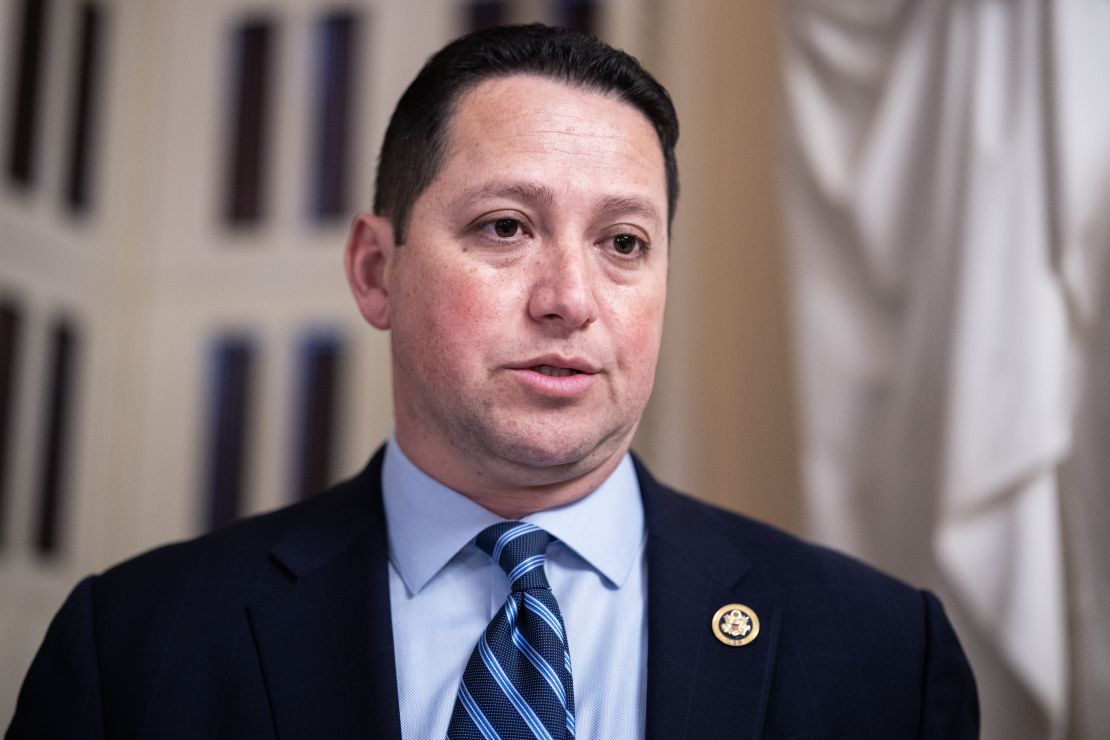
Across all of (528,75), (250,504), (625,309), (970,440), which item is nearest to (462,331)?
(625,309)

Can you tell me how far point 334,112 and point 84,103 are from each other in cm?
59

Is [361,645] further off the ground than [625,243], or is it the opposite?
[625,243]

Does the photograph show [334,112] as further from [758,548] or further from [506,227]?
[758,548]

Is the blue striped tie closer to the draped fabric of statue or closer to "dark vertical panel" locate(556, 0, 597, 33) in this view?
the draped fabric of statue

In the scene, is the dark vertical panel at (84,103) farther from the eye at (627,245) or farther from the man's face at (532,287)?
the eye at (627,245)

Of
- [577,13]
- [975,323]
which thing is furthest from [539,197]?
[577,13]

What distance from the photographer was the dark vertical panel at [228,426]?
2.82 meters

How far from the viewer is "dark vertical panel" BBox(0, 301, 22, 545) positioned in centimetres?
261

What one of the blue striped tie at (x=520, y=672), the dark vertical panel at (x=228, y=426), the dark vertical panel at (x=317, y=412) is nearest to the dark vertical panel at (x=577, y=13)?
the dark vertical panel at (x=317, y=412)

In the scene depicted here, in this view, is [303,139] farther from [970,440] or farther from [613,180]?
[970,440]

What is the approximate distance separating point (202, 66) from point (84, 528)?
1117 millimetres

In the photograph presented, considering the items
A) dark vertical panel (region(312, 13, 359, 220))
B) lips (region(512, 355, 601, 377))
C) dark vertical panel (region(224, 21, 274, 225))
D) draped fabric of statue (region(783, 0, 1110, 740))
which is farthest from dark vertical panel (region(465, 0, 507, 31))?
lips (region(512, 355, 601, 377))

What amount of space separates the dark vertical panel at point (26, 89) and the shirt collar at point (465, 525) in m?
1.66

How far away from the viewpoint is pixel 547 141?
138 cm
